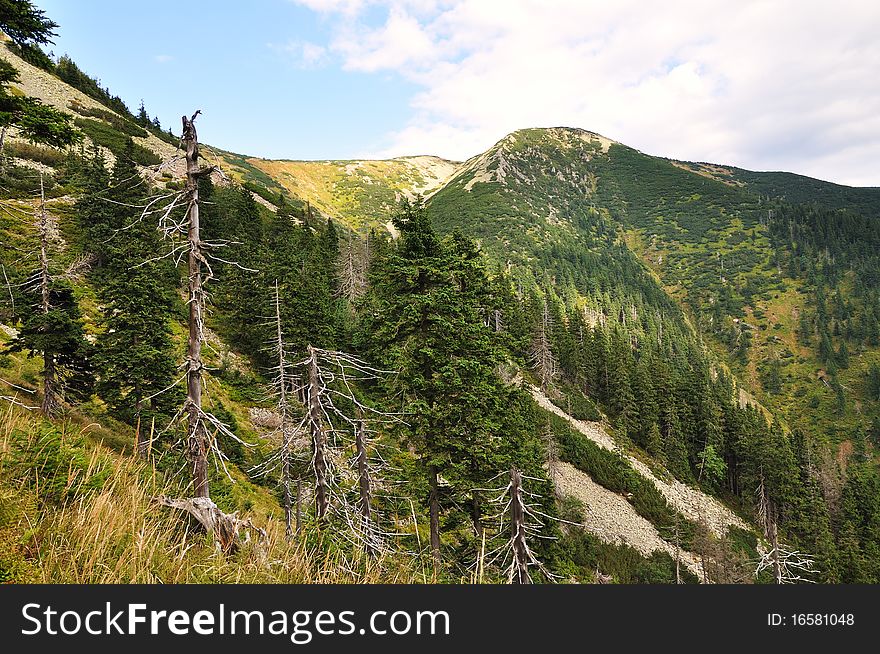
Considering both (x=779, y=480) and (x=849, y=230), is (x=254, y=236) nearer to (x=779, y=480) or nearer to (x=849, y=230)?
(x=779, y=480)

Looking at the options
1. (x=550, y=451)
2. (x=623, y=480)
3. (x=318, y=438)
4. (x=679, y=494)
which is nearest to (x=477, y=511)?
(x=318, y=438)

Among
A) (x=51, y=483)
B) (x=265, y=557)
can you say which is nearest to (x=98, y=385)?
(x=51, y=483)

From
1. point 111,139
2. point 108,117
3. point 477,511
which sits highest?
point 108,117

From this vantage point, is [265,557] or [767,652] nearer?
[767,652]

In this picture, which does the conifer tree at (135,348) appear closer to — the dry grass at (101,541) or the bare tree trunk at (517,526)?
the dry grass at (101,541)

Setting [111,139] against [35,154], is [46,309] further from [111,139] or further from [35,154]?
[111,139]

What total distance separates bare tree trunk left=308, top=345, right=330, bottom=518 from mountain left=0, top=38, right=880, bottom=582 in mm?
2258

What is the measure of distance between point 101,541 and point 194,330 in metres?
4.63

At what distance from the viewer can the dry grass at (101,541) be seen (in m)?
2.91

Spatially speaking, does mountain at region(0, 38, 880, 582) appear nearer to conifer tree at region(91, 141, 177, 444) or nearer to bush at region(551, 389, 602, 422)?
bush at region(551, 389, 602, 422)

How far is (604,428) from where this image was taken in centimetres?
5234

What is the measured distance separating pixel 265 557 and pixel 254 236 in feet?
135

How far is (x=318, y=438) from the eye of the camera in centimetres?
964

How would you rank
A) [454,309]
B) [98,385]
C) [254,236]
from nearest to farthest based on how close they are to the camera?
[454,309], [98,385], [254,236]
